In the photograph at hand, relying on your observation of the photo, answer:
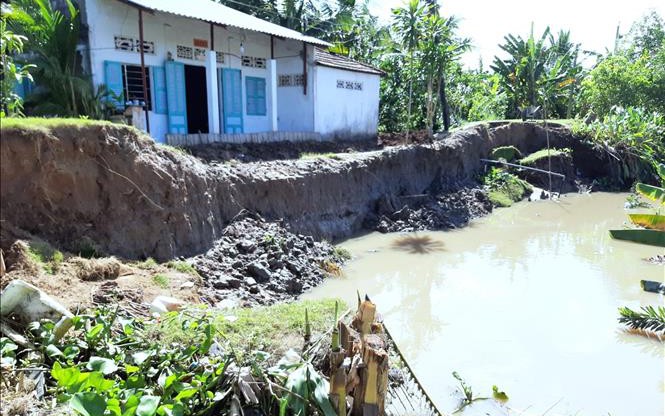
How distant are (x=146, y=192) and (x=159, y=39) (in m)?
6.70

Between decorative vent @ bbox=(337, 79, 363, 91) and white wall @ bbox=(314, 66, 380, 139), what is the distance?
3.4 inches

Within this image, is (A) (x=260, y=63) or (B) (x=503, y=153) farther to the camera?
(B) (x=503, y=153)

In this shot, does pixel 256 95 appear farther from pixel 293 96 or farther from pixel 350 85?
pixel 350 85

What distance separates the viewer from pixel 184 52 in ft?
47.8

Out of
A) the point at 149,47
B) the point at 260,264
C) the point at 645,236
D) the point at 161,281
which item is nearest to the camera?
the point at 645,236

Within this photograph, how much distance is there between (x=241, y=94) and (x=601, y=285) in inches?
463

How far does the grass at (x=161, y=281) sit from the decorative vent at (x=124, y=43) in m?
7.47

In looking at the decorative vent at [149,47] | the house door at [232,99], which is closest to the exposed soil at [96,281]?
the decorative vent at [149,47]

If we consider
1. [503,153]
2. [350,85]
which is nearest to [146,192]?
[350,85]

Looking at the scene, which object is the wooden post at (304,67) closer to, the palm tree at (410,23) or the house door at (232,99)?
the house door at (232,99)

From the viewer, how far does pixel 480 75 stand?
2897cm

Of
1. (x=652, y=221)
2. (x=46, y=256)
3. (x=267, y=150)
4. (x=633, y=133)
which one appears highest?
(x=633, y=133)

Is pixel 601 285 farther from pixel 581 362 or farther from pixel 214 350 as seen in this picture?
pixel 214 350

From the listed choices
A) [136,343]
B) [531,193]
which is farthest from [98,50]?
[531,193]
